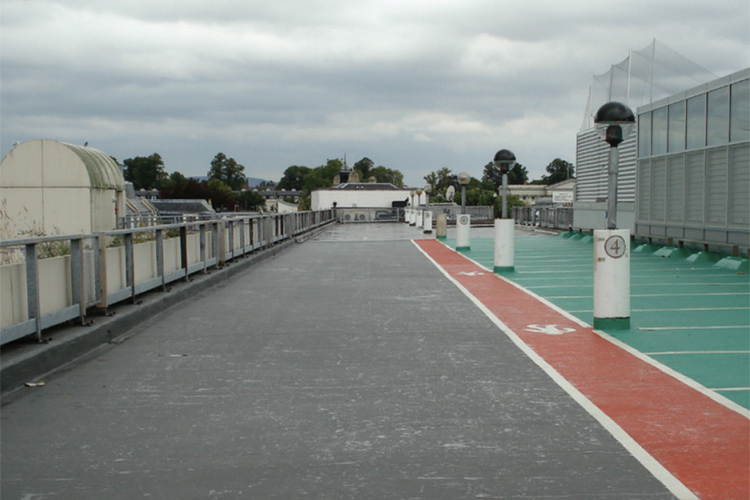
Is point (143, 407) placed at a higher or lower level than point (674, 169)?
lower

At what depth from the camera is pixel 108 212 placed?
31.7 m

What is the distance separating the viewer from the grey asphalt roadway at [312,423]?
15.7 feet

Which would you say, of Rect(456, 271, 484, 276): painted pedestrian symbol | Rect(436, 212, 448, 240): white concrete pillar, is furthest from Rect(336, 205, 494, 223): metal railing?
Rect(456, 271, 484, 276): painted pedestrian symbol

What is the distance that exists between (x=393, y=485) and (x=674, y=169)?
19682mm

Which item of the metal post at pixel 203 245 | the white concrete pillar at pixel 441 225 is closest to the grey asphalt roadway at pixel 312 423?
the metal post at pixel 203 245

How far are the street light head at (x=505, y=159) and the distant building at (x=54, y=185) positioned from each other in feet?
55.2

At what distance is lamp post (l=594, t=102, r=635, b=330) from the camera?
33.2 feet

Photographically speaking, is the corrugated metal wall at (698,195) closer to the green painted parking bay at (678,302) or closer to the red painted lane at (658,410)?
the green painted parking bay at (678,302)

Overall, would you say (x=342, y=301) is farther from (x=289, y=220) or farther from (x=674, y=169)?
(x=289, y=220)

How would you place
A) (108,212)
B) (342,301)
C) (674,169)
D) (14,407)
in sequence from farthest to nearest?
(108,212) → (674,169) → (342,301) → (14,407)

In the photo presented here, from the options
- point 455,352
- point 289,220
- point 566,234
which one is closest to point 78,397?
point 455,352

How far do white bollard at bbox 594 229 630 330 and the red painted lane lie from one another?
1.10ft

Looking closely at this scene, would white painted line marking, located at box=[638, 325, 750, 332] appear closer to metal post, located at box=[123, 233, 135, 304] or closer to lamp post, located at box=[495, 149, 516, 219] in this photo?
metal post, located at box=[123, 233, 135, 304]

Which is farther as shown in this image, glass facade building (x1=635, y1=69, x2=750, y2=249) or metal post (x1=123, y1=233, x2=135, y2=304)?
glass facade building (x1=635, y1=69, x2=750, y2=249)
